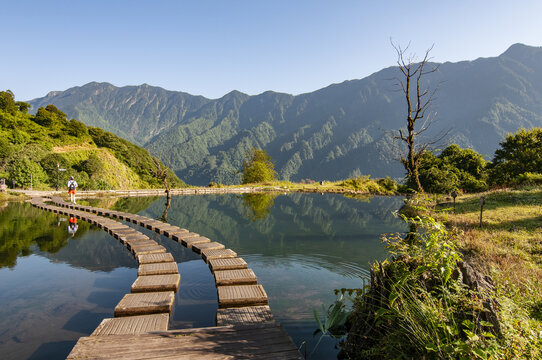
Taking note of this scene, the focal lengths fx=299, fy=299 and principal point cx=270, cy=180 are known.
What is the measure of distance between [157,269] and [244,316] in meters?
2.83

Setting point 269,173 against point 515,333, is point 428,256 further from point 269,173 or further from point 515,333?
point 269,173

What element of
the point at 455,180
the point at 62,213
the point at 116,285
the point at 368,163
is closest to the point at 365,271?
the point at 116,285

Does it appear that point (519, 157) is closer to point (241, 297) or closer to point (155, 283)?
point (241, 297)

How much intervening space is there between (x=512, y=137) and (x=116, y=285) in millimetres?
24638

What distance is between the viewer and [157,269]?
6285 millimetres

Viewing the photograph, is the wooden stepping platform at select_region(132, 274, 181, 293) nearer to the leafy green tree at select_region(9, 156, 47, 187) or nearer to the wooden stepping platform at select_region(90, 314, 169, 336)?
the wooden stepping platform at select_region(90, 314, 169, 336)

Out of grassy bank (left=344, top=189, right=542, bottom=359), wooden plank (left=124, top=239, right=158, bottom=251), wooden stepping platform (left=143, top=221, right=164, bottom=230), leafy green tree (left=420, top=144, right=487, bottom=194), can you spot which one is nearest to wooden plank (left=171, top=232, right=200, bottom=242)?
wooden plank (left=124, top=239, right=158, bottom=251)

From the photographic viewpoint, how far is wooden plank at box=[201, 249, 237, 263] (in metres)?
7.41

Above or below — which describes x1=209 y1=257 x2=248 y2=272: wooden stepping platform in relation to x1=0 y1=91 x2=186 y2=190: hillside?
below

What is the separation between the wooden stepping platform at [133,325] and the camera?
3.71 m

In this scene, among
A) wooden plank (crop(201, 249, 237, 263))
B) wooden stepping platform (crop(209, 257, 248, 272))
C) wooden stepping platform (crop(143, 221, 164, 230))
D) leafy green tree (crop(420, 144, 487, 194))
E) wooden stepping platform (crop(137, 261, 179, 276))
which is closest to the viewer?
wooden stepping platform (crop(137, 261, 179, 276))

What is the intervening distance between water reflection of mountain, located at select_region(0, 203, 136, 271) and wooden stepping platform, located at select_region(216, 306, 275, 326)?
13.9 ft

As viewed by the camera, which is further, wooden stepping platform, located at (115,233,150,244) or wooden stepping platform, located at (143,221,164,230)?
wooden stepping platform, located at (143,221,164,230)

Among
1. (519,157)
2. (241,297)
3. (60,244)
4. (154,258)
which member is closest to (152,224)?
(60,244)
